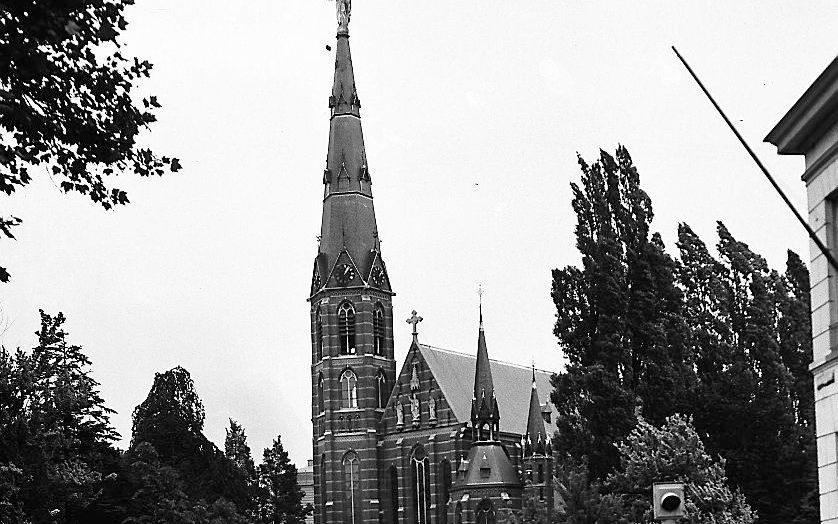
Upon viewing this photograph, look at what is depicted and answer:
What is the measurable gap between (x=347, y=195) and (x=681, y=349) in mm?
42084

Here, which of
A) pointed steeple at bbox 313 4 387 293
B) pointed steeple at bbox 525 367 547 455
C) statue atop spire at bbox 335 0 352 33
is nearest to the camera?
pointed steeple at bbox 525 367 547 455

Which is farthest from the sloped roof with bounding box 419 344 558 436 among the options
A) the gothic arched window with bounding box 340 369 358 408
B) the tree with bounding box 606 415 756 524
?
the tree with bounding box 606 415 756 524

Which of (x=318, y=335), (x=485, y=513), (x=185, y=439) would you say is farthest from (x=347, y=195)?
(x=485, y=513)

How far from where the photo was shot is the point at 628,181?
174 feet

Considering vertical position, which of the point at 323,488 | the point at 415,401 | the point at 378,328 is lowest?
the point at 323,488

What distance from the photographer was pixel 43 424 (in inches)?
1526

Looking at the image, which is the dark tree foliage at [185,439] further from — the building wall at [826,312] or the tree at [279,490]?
the building wall at [826,312]

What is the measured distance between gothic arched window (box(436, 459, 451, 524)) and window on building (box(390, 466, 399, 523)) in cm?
354

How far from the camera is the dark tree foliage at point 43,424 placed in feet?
124

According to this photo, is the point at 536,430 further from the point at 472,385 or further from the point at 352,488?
the point at 352,488

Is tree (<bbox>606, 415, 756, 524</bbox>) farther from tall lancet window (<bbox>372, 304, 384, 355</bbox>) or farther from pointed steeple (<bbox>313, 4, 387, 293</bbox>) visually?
tall lancet window (<bbox>372, 304, 384, 355</bbox>)

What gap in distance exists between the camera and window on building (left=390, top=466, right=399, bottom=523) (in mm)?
85875

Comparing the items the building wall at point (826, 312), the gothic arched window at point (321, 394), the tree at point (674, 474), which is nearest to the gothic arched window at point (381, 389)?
the gothic arched window at point (321, 394)

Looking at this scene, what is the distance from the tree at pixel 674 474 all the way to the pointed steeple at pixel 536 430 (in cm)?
3723
